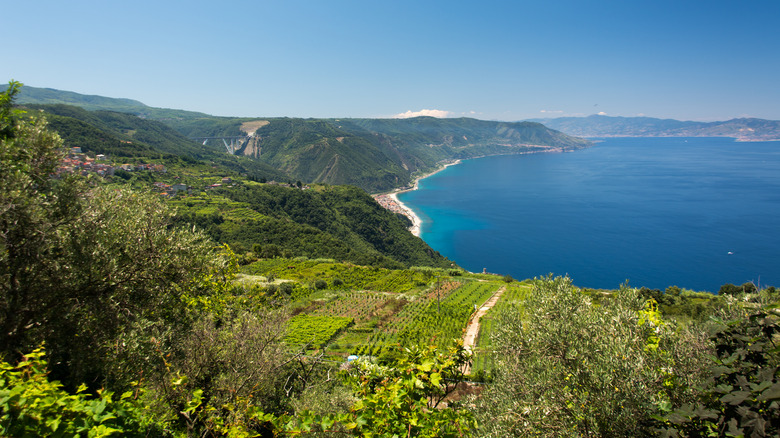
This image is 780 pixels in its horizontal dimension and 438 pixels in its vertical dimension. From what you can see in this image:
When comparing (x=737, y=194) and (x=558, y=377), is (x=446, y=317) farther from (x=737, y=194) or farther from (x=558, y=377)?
(x=737, y=194)

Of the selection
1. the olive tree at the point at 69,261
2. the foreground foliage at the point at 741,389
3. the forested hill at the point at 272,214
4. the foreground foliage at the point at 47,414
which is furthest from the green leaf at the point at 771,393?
the forested hill at the point at 272,214

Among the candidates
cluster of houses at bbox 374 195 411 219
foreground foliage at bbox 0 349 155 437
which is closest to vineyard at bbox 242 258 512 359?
foreground foliage at bbox 0 349 155 437

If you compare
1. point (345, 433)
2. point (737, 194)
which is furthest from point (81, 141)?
point (737, 194)

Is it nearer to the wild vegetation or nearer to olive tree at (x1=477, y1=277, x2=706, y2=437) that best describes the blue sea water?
olive tree at (x1=477, y1=277, x2=706, y2=437)

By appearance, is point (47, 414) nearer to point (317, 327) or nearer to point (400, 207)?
point (317, 327)

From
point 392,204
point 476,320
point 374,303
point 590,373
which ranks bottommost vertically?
point 374,303

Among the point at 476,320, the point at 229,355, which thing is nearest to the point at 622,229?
the point at 476,320

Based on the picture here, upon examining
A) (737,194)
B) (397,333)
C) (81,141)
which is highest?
(81,141)
